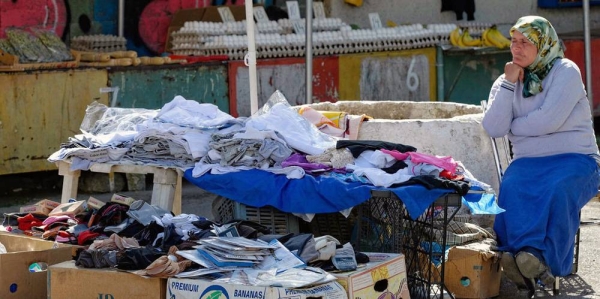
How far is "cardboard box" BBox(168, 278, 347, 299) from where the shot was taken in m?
5.33

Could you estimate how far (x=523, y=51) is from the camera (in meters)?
7.10

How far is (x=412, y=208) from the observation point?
20.6ft

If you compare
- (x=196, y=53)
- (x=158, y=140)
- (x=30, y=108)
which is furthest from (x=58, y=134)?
(x=158, y=140)

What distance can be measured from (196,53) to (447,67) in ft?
10.4

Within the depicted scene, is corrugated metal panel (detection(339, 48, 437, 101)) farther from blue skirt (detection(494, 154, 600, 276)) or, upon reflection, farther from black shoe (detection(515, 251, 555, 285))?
black shoe (detection(515, 251, 555, 285))

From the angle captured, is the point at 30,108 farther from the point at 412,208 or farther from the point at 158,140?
the point at 412,208

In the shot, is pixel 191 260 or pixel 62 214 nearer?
pixel 191 260

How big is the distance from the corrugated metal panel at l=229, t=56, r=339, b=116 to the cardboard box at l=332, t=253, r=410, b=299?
20.5 feet

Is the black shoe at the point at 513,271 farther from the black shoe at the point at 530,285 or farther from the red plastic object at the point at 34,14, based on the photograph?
the red plastic object at the point at 34,14

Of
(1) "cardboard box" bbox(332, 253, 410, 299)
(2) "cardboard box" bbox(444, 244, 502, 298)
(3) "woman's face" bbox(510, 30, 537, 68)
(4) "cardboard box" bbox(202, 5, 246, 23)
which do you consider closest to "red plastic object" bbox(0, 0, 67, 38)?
(4) "cardboard box" bbox(202, 5, 246, 23)

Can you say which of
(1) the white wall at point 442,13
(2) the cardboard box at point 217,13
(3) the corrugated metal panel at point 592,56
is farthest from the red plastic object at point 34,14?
(3) the corrugated metal panel at point 592,56

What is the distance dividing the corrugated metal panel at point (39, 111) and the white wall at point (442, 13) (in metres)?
4.63

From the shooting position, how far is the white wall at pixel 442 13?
1498 cm

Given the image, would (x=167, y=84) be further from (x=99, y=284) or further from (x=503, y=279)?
(x=99, y=284)
